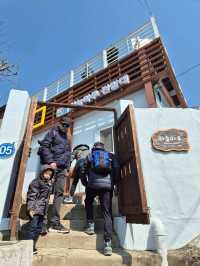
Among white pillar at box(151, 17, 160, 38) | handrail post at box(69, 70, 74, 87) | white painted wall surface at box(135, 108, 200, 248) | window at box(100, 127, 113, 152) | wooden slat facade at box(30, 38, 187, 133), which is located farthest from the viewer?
handrail post at box(69, 70, 74, 87)

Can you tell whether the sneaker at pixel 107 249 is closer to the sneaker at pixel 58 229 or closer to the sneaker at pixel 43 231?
the sneaker at pixel 58 229

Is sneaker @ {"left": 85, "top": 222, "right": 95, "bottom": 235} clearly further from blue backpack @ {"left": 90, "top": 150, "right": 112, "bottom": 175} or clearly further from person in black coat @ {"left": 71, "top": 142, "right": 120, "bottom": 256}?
blue backpack @ {"left": 90, "top": 150, "right": 112, "bottom": 175}

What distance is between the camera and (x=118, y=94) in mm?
8570

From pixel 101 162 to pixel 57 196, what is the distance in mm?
953

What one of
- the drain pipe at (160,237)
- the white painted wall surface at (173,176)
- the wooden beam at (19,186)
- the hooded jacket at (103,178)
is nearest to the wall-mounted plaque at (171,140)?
the white painted wall surface at (173,176)

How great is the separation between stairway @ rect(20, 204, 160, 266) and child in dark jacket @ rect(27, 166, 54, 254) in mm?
234

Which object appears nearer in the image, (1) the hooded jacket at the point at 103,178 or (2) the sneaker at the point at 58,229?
(2) the sneaker at the point at 58,229

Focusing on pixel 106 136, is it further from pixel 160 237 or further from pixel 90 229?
pixel 160 237

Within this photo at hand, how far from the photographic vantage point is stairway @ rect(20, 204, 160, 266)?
9.32 feet

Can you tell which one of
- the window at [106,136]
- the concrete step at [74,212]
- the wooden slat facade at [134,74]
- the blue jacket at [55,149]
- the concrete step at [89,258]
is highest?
the wooden slat facade at [134,74]

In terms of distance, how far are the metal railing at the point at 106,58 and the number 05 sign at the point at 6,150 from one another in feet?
22.5

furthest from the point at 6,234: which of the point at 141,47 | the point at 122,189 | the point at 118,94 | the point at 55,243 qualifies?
the point at 141,47

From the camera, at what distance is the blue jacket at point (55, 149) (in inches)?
153

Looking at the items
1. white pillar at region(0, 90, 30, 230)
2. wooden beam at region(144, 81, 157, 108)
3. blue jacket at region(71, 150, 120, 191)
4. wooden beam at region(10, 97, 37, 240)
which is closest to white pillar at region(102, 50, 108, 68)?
wooden beam at region(144, 81, 157, 108)
